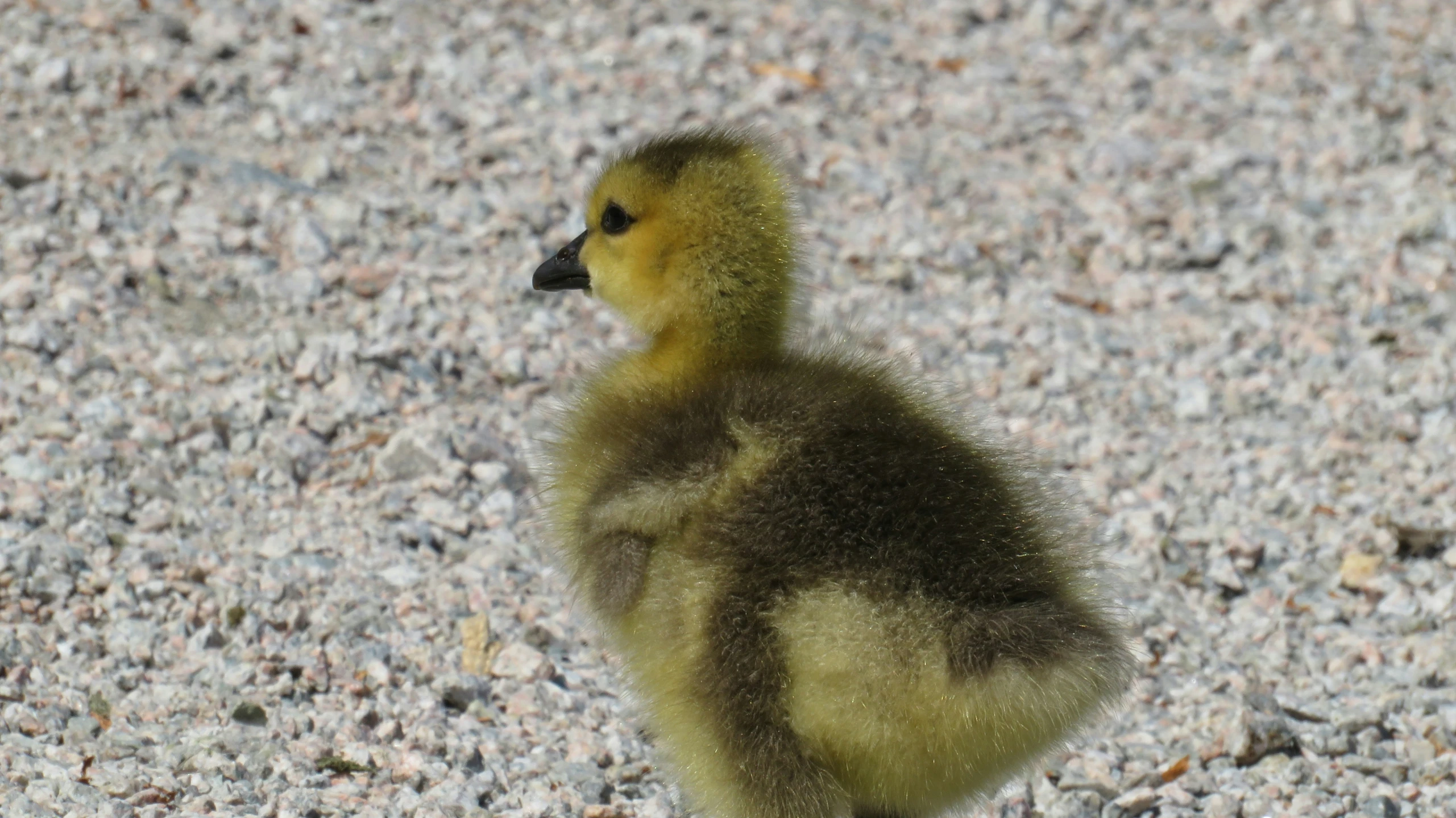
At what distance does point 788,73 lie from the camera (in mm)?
7359

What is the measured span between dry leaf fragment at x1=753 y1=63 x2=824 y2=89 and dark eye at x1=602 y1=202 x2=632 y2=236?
3.68 m

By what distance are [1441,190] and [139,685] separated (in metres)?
4.92

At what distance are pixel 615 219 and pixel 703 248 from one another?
0.91ft

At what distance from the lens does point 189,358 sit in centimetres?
524

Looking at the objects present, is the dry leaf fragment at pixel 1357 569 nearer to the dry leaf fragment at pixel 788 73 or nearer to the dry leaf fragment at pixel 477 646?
the dry leaf fragment at pixel 477 646

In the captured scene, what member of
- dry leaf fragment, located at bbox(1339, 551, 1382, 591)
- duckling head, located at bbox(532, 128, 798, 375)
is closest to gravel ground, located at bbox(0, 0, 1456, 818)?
dry leaf fragment, located at bbox(1339, 551, 1382, 591)

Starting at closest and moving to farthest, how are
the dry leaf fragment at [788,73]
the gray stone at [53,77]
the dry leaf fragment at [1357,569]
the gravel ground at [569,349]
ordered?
1. the gravel ground at [569,349]
2. the dry leaf fragment at [1357,569]
3. the gray stone at [53,77]
4. the dry leaf fragment at [788,73]

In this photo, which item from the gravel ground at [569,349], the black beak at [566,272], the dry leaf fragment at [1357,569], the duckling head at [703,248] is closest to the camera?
the duckling head at [703,248]

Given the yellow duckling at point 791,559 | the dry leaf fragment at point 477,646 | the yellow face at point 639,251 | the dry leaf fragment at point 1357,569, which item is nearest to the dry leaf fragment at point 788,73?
the dry leaf fragment at point 1357,569

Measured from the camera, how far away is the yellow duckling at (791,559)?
9.90 ft

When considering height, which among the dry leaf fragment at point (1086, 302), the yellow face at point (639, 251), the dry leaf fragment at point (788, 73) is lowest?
the dry leaf fragment at point (1086, 302)

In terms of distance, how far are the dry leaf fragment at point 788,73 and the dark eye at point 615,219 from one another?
12.1 ft

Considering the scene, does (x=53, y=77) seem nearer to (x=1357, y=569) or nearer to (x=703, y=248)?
(x=703, y=248)

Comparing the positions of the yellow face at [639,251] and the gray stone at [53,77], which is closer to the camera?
the yellow face at [639,251]
